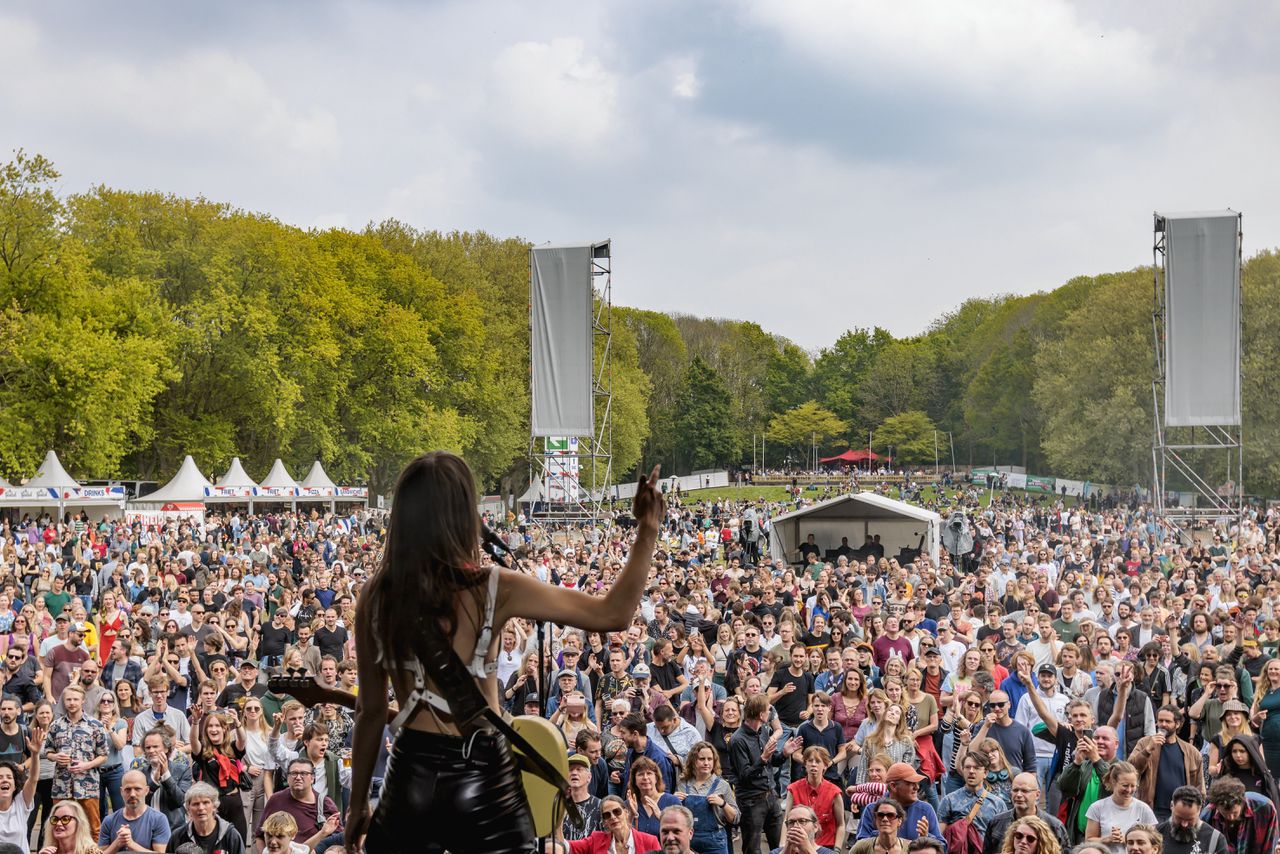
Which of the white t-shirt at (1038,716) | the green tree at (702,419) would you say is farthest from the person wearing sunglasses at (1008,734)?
the green tree at (702,419)

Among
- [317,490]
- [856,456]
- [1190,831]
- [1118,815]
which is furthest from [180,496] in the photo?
[856,456]

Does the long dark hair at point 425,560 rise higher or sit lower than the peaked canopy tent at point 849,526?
higher

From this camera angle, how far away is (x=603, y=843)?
6277 millimetres

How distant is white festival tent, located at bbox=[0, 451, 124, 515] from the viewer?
2839 centimetres

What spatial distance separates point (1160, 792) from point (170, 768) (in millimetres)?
5772

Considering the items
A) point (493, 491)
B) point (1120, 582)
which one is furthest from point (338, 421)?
point (1120, 582)

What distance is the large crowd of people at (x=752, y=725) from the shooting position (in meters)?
6.38

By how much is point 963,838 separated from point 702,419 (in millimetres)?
72751

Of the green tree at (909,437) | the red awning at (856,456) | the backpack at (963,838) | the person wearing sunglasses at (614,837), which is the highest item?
the green tree at (909,437)

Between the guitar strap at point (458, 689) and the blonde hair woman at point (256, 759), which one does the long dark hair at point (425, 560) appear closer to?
the guitar strap at point (458, 689)

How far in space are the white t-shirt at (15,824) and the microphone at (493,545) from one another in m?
5.66

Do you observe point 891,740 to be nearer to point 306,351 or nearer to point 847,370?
point 306,351

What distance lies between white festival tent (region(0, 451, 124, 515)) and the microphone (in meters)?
28.6

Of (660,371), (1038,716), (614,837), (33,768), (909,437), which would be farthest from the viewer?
(909,437)
